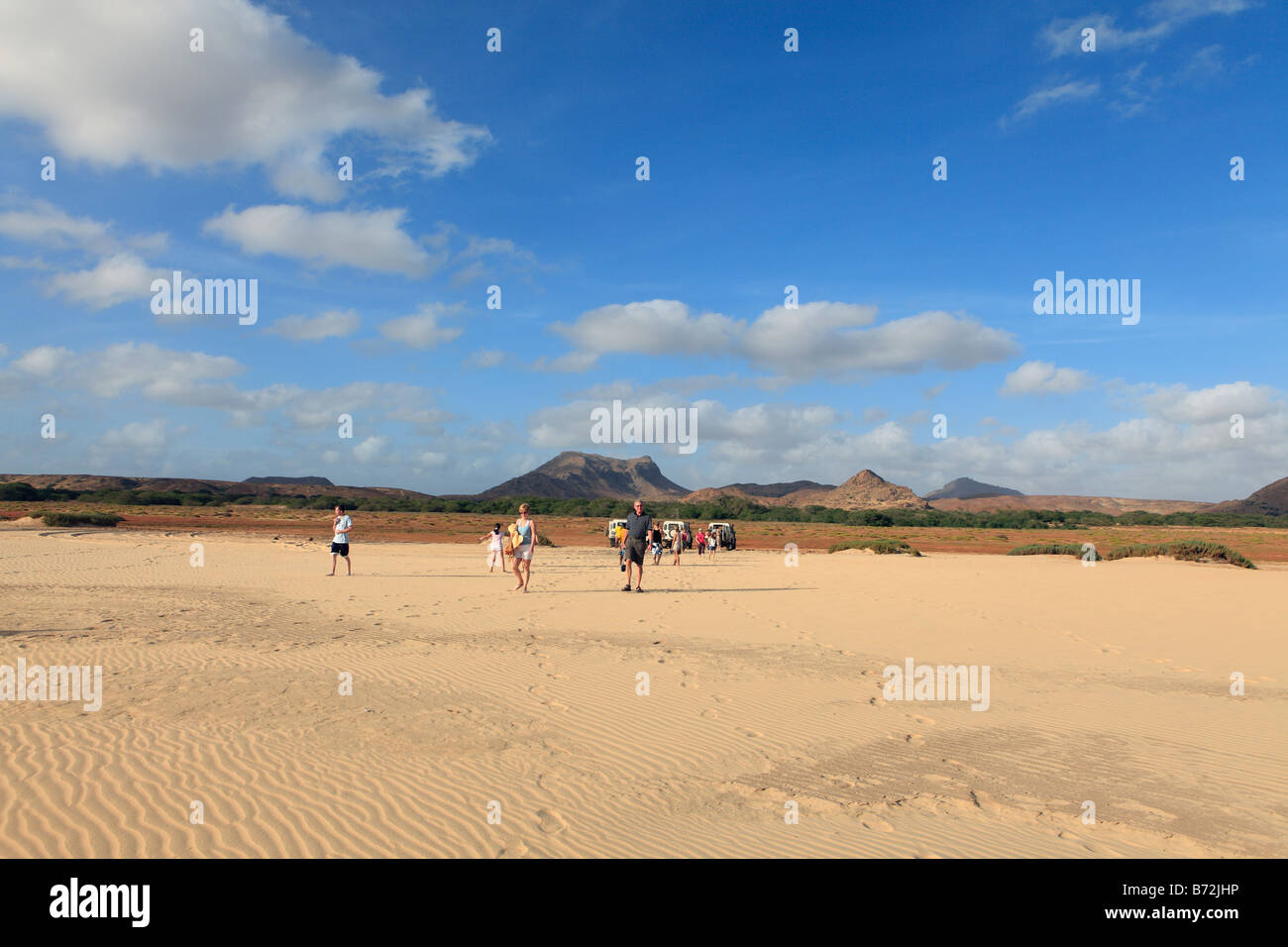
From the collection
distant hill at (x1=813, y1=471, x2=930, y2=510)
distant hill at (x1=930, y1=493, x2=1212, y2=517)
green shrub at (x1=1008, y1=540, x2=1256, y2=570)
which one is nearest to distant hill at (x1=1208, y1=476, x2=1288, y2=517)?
distant hill at (x1=930, y1=493, x2=1212, y2=517)

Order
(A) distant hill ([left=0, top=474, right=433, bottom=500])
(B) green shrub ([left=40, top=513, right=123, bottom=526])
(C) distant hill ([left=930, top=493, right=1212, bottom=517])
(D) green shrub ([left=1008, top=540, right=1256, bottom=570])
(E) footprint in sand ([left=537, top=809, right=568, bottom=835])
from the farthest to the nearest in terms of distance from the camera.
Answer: (C) distant hill ([left=930, top=493, right=1212, bottom=517])
(A) distant hill ([left=0, top=474, right=433, bottom=500])
(B) green shrub ([left=40, top=513, right=123, bottom=526])
(D) green shrub ([left=1008, top=540, right=1256, bottom=570])
(E) footprint in sand ([left=537, top=809, right=568, bottom=835])

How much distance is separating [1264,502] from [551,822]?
18327cm

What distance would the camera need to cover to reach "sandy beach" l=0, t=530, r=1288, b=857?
4809 millimetres

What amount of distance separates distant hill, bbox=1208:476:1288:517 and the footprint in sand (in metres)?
166

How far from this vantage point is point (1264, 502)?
476 feet

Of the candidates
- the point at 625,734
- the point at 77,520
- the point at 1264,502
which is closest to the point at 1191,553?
the point at 625,734

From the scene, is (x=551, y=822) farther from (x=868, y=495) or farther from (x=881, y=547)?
(x=868, y=495)

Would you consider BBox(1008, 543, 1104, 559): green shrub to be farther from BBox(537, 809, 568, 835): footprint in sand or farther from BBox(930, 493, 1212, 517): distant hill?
BBox(930, 493, 1212, 517): distant hill

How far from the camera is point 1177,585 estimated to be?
21.2 meters

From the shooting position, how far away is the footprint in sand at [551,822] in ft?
15.8

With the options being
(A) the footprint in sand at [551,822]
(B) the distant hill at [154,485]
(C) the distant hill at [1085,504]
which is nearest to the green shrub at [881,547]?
(A) the footprint in sand at [551,822]

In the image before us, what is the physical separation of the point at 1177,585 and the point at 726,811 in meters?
21.4
